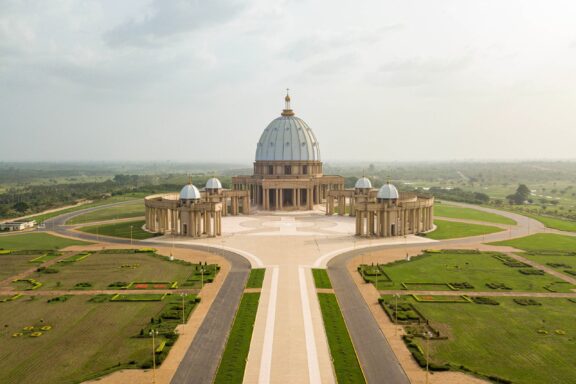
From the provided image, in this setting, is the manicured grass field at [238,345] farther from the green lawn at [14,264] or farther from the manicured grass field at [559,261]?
the manicured grass field at [559,261]

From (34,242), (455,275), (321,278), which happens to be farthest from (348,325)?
(34,242)

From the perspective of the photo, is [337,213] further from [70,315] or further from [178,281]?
[70,315]

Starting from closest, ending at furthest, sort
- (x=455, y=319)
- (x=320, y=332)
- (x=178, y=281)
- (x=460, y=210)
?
(x=320, y=332) < (x=455, y=319) < (x=178, y=281) < (x=460, y=210)

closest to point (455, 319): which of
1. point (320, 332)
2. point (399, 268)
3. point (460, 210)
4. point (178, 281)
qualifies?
point (320, 332)

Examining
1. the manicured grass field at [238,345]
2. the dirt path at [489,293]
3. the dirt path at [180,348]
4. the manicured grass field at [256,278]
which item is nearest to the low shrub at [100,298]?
the dirt path at [180,348]

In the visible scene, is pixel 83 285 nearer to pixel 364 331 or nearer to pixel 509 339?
pixel 364 331

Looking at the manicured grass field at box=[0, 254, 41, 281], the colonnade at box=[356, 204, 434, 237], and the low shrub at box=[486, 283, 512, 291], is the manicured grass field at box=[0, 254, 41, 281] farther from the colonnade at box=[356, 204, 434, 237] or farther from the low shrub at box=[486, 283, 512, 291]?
the low shrub at box=[486, 283, 512, 291]
